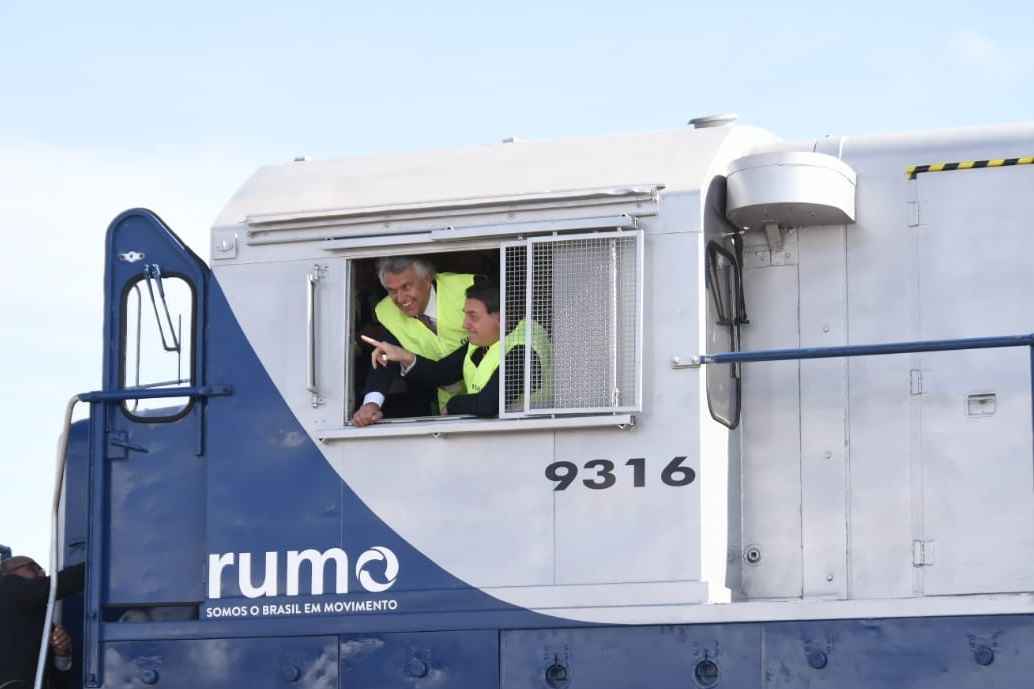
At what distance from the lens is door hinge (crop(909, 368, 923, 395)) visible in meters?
9.65

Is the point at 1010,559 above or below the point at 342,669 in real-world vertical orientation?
above

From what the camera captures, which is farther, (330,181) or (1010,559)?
(330,181)

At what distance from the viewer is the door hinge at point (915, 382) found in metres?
9.65

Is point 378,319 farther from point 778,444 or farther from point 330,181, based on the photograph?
point 778,444

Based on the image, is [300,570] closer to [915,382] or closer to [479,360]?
[479,360]

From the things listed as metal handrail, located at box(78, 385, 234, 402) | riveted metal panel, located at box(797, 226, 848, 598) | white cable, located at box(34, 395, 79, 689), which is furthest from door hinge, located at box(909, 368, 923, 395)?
white cable, located at box(34, 395, 79, 689)

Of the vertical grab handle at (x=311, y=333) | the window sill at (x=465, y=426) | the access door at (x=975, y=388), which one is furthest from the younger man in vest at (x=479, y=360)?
the access door at (x=975, y=388)

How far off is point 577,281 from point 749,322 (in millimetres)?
1161

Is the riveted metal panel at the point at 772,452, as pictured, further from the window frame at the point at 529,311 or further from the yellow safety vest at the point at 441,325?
the yellow safety vest at the point at 441,325

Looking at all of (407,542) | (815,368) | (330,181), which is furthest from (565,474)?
(330,181)

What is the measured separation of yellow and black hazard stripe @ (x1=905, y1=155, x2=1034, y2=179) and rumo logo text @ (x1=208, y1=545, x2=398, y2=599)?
3.51 meters

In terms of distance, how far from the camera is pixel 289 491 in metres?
9.86

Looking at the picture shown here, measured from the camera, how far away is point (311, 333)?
9922 millimetres

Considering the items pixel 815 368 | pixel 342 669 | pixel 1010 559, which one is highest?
pixel 815 368
